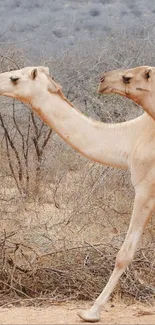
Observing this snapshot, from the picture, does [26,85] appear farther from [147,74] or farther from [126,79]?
[147,74]

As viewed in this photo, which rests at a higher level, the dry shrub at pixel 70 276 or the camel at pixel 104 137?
the camel at pixel 104 137

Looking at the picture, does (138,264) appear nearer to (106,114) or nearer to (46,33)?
(106,114)

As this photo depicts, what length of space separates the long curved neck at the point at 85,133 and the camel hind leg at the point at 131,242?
49cm

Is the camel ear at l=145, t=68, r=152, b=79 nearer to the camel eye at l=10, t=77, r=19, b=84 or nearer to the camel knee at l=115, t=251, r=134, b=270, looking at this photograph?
the camel eye at l=10, t=77, r=19, b=84

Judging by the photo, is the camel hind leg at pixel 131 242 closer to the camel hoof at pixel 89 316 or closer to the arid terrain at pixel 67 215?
the camel hoof at pixel 89 316

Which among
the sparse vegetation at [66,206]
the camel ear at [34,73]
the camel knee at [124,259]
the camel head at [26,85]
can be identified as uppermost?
the camel ear at [34,73]

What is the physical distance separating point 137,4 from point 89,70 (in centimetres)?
2502

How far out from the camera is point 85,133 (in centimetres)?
802

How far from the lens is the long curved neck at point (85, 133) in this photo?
7984mm

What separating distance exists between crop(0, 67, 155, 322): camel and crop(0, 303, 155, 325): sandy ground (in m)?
0.24

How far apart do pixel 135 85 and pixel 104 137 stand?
2.35 ft

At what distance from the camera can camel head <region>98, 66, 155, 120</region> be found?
750cm

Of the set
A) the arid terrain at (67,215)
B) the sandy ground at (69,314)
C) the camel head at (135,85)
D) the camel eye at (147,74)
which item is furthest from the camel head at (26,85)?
the sandy ground at (69,314)

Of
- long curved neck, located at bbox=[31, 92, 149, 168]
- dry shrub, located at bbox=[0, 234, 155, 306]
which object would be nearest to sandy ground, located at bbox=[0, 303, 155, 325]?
dry shrub, located at bbox=[0, 234, 155, 306]
